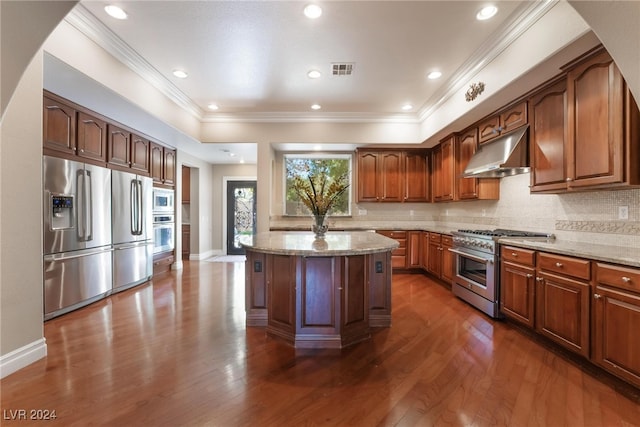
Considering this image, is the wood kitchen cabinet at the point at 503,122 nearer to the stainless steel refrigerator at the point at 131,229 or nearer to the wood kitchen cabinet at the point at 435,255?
the wood kitchen cabinet at the point at 435,255

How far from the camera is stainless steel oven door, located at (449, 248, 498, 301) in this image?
307cm

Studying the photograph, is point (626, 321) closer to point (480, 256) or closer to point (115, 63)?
point (480, 256)

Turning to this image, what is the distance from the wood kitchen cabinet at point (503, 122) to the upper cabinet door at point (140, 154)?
16.8 feet

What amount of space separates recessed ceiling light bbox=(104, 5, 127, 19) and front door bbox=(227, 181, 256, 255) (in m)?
4.98

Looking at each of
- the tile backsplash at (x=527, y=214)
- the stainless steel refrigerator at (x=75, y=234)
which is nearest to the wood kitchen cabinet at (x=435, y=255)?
the tile backsplash at (x=527, y=214)

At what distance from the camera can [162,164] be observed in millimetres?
5105

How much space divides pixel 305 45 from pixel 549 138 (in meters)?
2.61

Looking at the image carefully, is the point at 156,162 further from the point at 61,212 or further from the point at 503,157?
the point at 503,157

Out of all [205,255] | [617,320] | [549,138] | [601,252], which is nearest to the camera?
[617,320]

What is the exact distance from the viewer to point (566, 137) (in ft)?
8.23

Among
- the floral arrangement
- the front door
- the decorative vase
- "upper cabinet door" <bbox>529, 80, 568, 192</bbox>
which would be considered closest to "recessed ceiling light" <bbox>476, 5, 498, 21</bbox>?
"upper cabinet door" <bbox>529, 80, 568, 192</bbox>

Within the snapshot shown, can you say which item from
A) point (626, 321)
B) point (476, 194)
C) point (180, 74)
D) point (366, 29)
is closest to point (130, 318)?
point (180, 74)

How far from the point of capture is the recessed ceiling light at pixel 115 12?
2.39 meters

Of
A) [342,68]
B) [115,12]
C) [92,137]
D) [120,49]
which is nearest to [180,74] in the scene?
[120,49]
